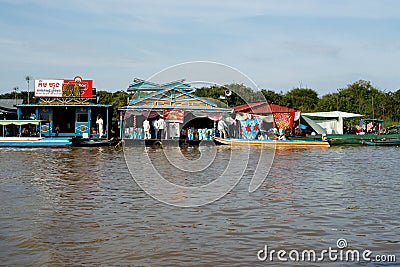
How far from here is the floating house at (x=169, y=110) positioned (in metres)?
26.6

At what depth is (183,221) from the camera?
7070mm


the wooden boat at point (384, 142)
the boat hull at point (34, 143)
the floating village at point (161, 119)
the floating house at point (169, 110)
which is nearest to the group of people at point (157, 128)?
the floating village at point (161, 119)

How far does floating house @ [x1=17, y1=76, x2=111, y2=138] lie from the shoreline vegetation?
21.2 feet

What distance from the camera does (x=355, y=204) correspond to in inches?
328

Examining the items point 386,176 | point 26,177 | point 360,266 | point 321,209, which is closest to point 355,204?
point 321,209

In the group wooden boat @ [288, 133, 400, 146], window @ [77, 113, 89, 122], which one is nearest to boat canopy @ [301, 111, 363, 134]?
wooden boat @ [288, 133, 400, 146]

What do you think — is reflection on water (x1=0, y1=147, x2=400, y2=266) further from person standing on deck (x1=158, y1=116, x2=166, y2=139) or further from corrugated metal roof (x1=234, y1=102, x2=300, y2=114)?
corrugated metal roof (x1=234, y1=102, x2=300, y2=114)

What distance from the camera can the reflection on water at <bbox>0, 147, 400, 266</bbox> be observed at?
5.57 meters

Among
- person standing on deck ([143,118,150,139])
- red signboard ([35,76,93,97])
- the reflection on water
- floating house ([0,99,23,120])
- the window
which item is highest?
red signboard ([35,76,93,97])

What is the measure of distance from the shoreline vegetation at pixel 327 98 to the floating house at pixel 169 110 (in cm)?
583

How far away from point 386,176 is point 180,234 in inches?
313

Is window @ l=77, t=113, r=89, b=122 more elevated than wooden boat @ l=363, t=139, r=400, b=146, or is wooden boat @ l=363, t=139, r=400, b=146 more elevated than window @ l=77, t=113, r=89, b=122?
window @ l=77, t=113, r=89, b=122

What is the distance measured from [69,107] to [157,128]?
535 cm

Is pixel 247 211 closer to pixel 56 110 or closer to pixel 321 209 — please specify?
pixel 321 209
